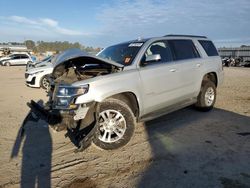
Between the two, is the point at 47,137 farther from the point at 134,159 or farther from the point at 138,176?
the point at 138,176

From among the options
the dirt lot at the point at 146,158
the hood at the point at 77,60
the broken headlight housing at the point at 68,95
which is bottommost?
the dirt lot at the point at 146,158

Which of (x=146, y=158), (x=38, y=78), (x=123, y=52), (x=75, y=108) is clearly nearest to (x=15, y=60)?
(x=38, y=78)

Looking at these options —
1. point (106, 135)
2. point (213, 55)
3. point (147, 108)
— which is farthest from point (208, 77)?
point (106, 135)

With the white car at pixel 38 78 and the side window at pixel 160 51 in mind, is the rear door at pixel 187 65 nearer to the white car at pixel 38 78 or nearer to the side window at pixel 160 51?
the side window at pixel 160 51

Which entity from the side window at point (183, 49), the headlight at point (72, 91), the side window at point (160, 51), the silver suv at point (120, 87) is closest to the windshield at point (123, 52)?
the silver suv at point (120, 87)

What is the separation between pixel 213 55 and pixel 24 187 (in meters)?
5.46

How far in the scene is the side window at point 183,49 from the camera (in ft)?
18.2

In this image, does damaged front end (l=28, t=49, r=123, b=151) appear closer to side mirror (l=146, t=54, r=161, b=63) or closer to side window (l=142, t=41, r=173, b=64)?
side mirror (l=146, t=54, r=161, b=63)

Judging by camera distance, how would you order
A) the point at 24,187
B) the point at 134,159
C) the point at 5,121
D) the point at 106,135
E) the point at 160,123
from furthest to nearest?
the point at 5,121, the point at 160,123, the point at 106,135, the point at 134,159, the point at 24,187

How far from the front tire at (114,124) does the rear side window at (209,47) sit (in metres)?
3.24

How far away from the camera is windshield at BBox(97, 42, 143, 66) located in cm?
488

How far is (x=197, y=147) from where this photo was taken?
14.3 feet

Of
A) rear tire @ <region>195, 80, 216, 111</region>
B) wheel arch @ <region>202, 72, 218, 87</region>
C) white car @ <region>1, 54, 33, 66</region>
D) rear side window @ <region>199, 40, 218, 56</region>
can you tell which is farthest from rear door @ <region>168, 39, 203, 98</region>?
white car @ <region>1, 54, 33, 66</region>

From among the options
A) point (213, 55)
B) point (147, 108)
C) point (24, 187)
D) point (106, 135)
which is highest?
point (213, 55)
